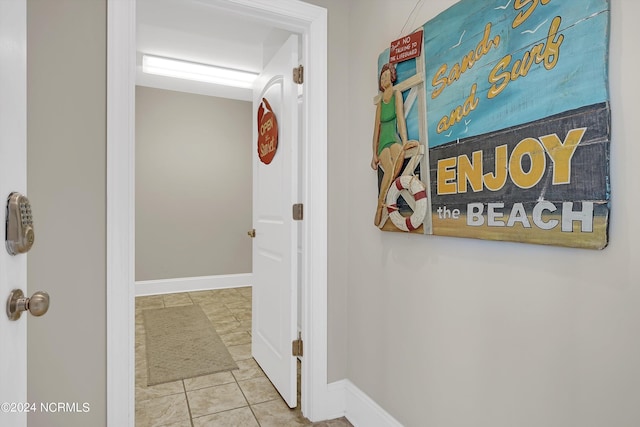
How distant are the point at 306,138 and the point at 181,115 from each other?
342 centimetres

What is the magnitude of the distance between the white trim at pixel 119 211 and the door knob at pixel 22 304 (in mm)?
859

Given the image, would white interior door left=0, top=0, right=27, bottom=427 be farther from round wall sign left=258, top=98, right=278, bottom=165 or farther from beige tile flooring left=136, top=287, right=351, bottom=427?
round wall sign left=258, top=98, right=278, bottom=165

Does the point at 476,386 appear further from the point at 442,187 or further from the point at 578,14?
the point at 578,14

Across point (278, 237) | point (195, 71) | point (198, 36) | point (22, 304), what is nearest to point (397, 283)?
point (278, 237)

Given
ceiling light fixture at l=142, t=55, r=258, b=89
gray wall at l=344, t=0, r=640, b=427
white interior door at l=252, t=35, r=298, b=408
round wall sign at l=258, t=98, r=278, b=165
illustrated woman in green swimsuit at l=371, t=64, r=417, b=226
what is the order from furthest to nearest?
1. ceiling light fixture at l=142, t=55, r=258, b=89
2. round wall sign at l=258, t=98, r=278, b=165
3. white interior door at l=252, t=35, r=298, b=408
4. illustrated woman in green swimsuit at l=371, t=64, r=417, b=226
5. gray wall at l=344, t=0, r=640, b=427

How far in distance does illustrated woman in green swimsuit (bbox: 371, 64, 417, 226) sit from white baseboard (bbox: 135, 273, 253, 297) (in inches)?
145

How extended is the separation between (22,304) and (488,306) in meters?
1.21

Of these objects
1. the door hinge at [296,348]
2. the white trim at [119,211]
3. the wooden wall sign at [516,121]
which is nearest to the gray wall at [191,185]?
the door hinge at [296,348]

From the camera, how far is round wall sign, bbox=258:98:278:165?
2184 millimetres

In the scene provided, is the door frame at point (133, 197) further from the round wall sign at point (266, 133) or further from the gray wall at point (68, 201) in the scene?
the round wall sign at point (266, 133)

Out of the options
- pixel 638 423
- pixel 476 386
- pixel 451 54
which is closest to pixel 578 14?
pixel 451 54

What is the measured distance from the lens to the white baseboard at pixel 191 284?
4.39m

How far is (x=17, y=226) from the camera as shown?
58 centimetres

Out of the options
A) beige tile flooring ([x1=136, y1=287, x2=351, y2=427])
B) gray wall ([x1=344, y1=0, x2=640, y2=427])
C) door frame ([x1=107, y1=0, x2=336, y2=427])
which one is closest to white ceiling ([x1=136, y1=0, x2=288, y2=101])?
door frame ([x1=107, y1=0, x2=336, y2=427])
